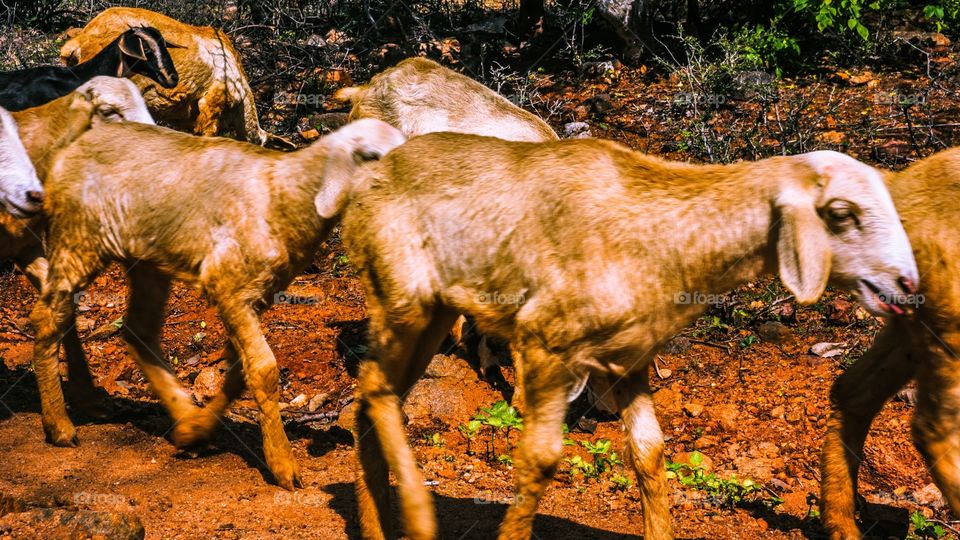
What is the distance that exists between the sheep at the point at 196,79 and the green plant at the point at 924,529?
7.07 meters

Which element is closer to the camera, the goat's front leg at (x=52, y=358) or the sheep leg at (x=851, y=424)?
the sheep leg at (x=851, y=424)

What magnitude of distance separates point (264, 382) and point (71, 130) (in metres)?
2.22

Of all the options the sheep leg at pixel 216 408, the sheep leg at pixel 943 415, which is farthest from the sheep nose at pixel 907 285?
the sheep leg at pixel 216 408

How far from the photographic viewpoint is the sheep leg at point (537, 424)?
4660 mm

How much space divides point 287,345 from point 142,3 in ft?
22.7

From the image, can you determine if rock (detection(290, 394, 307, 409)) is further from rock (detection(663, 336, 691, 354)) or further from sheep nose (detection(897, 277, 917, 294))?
sheep nose (detection(897, 277, 917, 294))

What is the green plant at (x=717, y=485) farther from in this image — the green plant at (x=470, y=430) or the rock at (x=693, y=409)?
the green plant at (x=470, y=430)

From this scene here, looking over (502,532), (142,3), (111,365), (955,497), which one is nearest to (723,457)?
(955,497)

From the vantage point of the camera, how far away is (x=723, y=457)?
22.3ft
